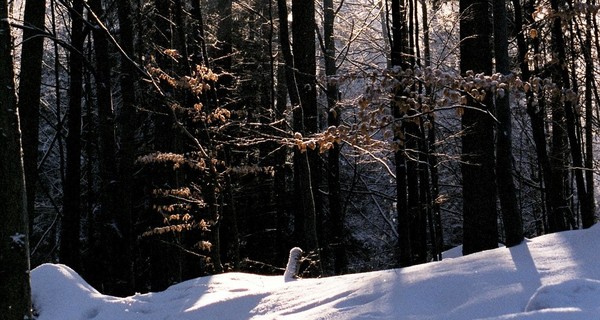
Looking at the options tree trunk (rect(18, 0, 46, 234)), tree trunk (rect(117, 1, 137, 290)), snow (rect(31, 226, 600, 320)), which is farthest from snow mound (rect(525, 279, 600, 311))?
tree trunk (rect(117, 1, 137, 290))

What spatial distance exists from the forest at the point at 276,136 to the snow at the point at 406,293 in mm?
1264

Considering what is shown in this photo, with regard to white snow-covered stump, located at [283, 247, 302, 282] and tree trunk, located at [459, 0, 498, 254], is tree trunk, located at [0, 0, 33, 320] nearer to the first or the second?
white snow-covered stump, located at [283, 247, 302, 282]

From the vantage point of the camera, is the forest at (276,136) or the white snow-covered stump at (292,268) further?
the white snow-covered stump at (292,268)

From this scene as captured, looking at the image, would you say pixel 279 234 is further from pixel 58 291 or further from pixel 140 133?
pixel 58 291

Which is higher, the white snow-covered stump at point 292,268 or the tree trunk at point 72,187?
the tree trunk at point 72,187

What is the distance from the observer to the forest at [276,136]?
6.54 meters

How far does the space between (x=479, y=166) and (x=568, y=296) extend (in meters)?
7.03

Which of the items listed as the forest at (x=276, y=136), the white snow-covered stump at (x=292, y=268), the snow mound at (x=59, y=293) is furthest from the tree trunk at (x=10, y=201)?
the white snow-covered stump at (x=292, y=268)

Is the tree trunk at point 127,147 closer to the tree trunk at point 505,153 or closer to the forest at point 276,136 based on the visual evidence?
the forest at point 276,136

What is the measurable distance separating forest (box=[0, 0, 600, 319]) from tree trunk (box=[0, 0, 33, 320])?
11mm

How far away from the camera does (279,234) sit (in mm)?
21375

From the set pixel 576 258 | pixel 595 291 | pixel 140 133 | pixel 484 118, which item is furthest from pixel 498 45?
pixel 140 133

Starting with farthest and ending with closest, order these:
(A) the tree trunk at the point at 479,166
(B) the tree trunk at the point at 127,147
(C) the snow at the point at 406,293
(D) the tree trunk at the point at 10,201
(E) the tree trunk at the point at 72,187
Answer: (E) the tree trunk at the point at 72,187, (B) the tree trunk at the point at 127,147, (A) the tree trunk at the point at 479,166, (D) the tree trunk at the point at 10,201, (C) the snow at the point at 406,293

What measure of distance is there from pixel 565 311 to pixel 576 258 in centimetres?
109
